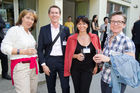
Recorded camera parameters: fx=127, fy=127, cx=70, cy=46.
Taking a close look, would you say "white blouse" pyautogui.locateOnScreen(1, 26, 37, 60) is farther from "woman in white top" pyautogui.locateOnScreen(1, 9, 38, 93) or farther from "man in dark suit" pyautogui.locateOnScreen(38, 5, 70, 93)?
"man in dark suit" pyautogui.locateOnScreen(38, 5, 70, 93)

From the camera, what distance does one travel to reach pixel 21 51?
1731 mm

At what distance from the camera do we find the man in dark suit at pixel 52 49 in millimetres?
2135

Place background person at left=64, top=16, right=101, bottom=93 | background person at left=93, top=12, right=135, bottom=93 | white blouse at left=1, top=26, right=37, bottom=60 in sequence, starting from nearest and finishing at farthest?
background person at left=93, top=12, right=135, bottom=93, white blouse at left=1, top=26, right=37, bottom=60, background person at left=64, top=16, right=101, bottom=93

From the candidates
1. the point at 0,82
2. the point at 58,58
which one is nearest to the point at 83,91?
the point at 58,58

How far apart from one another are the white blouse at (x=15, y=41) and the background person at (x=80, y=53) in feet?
2.22

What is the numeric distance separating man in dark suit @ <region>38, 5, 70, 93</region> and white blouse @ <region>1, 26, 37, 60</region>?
1.06ft

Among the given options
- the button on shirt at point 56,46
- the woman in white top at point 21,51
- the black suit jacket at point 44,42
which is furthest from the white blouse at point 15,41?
the button on shirt at point 56,46

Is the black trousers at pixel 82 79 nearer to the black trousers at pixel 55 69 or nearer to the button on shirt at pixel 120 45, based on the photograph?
the black trousers at pixel 55 69

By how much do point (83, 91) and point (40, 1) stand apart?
18.3ft

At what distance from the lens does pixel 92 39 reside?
2.11 meters

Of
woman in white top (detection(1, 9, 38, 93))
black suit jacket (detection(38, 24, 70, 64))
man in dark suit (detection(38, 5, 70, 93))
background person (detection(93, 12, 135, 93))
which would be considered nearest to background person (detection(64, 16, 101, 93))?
man in dark suit (detection(38, 5, 70, 93))

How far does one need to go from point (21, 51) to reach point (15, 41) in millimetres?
166

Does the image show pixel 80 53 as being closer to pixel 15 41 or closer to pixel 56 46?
pixel 56 46

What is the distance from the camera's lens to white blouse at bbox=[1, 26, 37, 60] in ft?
5.53
